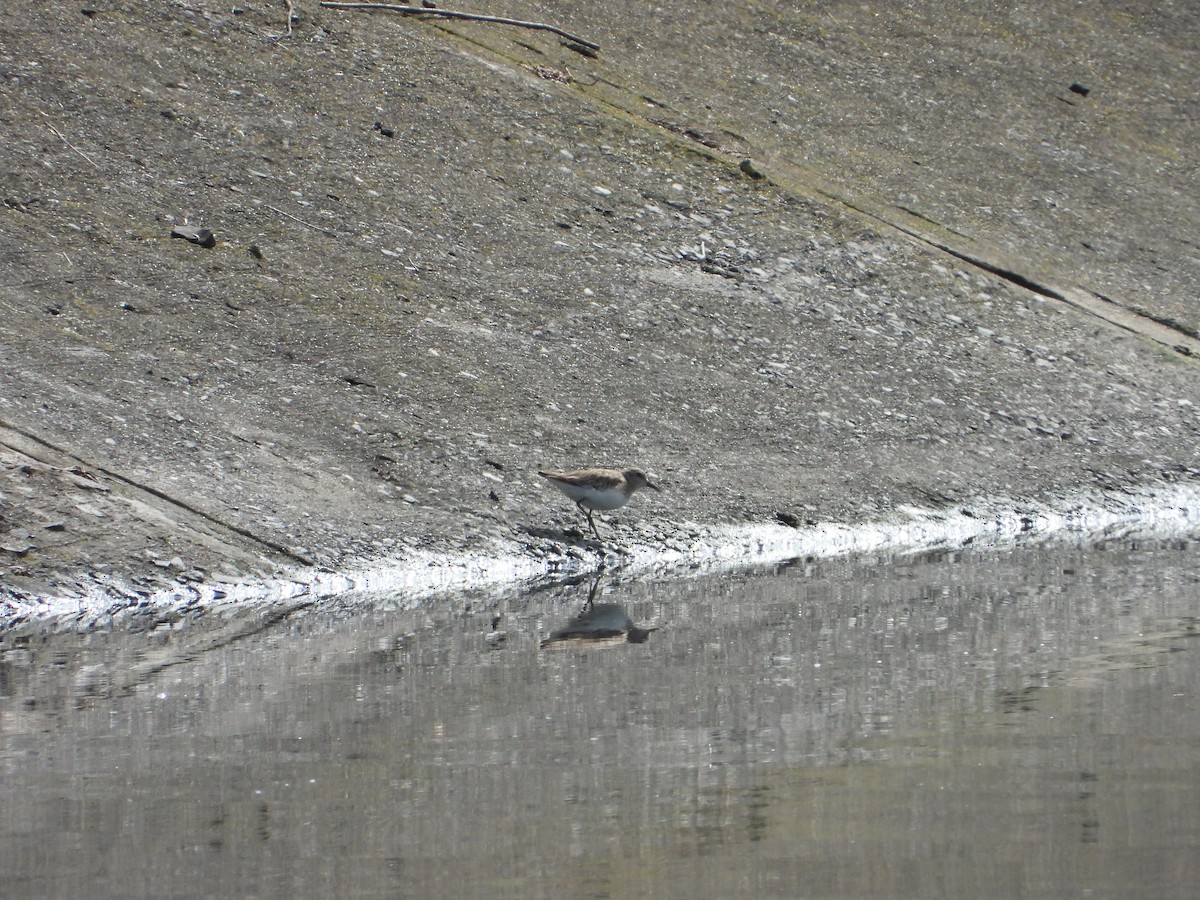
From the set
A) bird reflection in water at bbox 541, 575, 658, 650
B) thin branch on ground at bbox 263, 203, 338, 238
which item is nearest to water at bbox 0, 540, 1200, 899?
bird reflection in water at bbox 541, 575, 658, 650

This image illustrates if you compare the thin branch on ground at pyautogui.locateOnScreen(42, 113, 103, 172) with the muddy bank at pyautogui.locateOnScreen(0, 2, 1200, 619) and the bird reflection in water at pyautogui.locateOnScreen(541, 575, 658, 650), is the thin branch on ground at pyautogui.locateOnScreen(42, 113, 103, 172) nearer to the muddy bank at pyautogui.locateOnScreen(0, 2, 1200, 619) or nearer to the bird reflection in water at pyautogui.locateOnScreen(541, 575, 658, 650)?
the muddy bank at pyautogui.locateOnScreen(0, 2, 1200, 619)

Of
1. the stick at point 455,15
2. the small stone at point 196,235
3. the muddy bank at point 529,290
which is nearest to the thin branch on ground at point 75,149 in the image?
the muddy bank at point 529,290

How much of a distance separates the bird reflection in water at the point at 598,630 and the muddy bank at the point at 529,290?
4.38 feet

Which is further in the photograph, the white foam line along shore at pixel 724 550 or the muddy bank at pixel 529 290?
the muddy bank at pixel 529 290

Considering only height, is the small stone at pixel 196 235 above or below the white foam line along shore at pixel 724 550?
above

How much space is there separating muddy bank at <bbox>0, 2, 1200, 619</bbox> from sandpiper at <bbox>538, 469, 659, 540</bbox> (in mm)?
264

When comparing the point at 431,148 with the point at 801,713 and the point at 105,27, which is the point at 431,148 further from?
the point at 801,713

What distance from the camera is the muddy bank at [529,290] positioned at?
8.47 metres

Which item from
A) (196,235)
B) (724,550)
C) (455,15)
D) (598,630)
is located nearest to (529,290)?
(196,235)

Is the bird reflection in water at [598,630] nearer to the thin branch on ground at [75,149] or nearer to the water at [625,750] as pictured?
the water at [625,750]

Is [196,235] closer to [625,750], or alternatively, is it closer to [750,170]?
[750,170]

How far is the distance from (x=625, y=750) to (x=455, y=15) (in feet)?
34.5

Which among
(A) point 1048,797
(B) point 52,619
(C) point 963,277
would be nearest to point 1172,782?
(A) point 1048,797

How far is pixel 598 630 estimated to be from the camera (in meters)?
6.58
